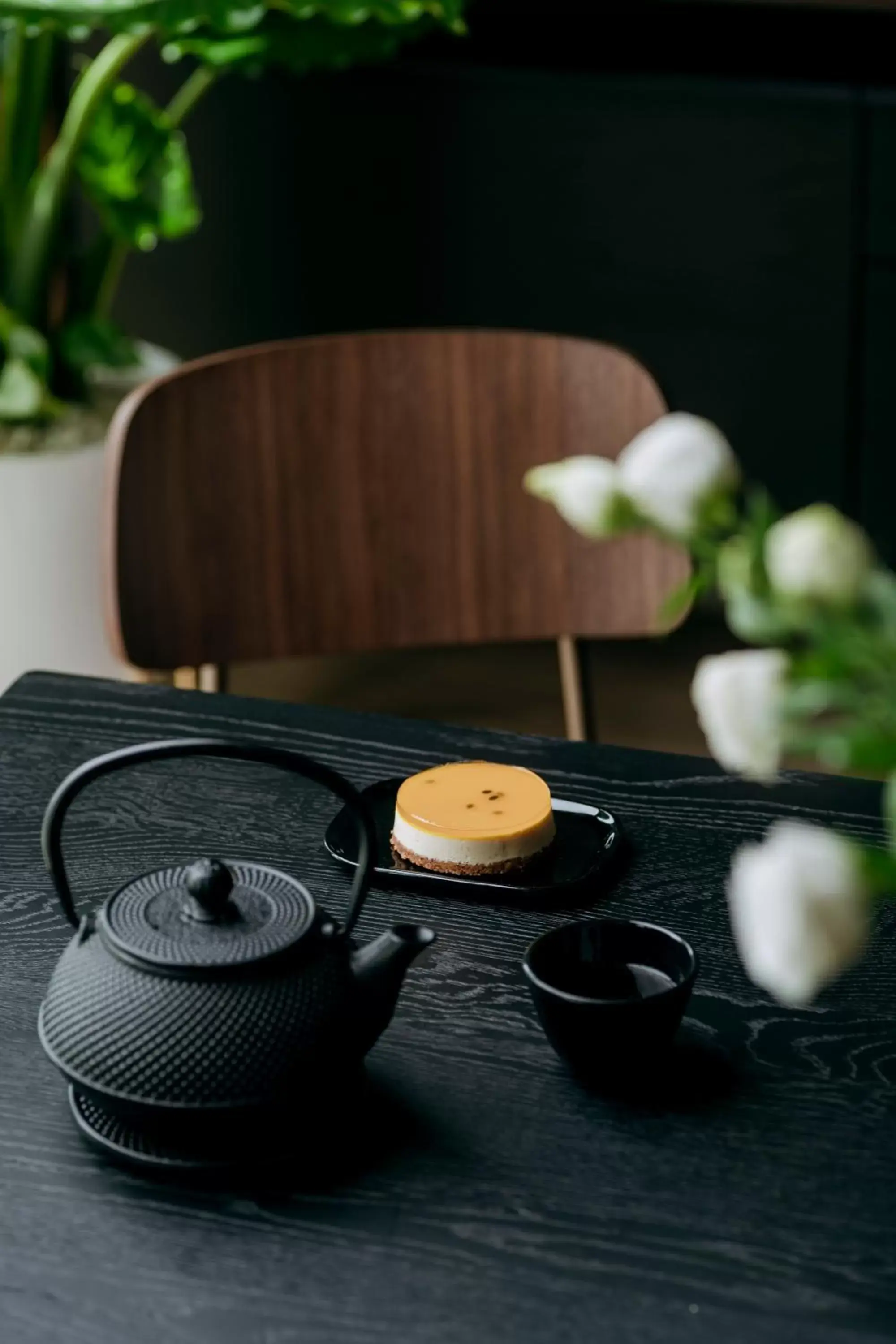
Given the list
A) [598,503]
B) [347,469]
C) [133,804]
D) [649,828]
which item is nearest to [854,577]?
[598,503]

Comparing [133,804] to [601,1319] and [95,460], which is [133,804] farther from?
[95,460]

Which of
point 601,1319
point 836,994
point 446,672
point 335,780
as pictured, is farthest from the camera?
point 446,672

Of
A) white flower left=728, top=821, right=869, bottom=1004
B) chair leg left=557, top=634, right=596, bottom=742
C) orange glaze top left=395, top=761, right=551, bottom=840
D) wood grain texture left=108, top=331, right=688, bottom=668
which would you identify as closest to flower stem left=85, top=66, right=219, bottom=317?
wood grain texture left=108, top=331, right=688, bottom=668

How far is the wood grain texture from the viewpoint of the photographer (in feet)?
4.72

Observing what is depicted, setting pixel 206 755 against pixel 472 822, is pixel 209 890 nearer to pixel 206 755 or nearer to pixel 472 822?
pixel 206 755

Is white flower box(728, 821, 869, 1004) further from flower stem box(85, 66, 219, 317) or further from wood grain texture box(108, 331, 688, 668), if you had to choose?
flower stem box(85, 66, 219, 317)

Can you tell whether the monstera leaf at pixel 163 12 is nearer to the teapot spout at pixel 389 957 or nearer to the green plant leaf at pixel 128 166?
the green plant leaf at pixel 128 166

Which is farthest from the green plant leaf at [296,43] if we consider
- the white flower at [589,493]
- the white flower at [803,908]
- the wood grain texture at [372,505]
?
the white flower at [803,908]

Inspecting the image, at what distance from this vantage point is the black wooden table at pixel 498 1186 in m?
0.66

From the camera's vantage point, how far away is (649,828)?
1.03 meters

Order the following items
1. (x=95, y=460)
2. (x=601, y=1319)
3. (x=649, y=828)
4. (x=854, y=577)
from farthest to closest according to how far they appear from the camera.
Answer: (x=95, y=460) → (x=649, y=828) → (x=601, y=1319) → (x=854, y=577)

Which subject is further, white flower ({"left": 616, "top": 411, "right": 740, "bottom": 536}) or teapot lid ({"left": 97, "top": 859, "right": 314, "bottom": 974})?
teapot lid ({"left": 97, "top": 859, "right": 314, "bottom": 974})

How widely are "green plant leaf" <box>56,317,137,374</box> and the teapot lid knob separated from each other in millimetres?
1457

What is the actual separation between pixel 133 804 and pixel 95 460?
108 centimetres
